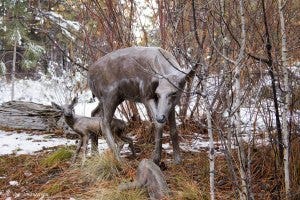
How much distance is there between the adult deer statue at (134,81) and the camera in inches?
165

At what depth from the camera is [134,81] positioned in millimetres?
4445

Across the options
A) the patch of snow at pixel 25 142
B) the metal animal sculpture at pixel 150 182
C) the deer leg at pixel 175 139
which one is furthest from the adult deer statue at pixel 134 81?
the patch of snow at pixel 25 142

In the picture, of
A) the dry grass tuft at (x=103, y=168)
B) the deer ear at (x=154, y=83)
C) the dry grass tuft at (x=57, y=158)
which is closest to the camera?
the deer ear at (x=154, y=83)

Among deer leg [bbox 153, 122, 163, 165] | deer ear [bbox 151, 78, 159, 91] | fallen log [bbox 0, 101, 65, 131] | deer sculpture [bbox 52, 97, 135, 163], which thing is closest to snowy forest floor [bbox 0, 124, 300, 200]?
deer leg [bbox 153, 122, 163, 165]

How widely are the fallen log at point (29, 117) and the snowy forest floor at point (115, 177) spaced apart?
296 cm

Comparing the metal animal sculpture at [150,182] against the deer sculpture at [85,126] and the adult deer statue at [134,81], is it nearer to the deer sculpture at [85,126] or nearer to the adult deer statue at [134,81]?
A: the adult deer statue at [134,81]

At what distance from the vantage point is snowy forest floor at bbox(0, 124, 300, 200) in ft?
12.1

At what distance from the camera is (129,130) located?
6820 mm

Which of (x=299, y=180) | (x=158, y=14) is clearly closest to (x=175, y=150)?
(x=299, y=180)

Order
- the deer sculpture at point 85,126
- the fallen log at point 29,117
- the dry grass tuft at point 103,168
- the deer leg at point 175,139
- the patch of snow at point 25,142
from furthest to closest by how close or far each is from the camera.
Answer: the fallen log at point 29,117 → the patch of snow at point 25,142 → the deer sculpture at point 85,126 → the deer leg at point 175,139 → the dry grass tuft at point 103,168

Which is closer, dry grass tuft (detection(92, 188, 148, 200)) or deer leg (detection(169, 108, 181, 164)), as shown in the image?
dry grass tuft (detection(92, 188, 148, 200))

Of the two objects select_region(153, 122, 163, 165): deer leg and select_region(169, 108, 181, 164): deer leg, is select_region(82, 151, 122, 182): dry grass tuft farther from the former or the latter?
select_region(169, 108, 181, 164): deer leg

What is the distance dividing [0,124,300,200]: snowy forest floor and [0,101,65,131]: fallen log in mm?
2963

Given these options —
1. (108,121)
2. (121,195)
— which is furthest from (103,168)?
A: (121,195)
